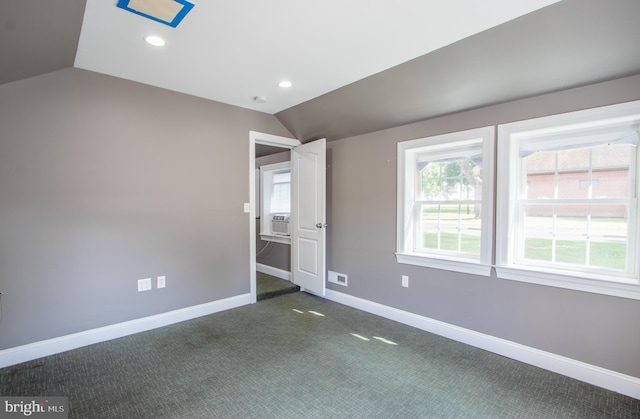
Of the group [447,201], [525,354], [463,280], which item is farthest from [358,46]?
[525,354]

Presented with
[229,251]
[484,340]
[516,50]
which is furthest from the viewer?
[229,251]

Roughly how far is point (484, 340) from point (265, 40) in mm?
3049

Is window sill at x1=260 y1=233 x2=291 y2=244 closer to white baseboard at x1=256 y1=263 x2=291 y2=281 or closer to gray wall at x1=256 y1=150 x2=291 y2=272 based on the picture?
gray wall at x1=256 y1=150 x2=291 y2=272

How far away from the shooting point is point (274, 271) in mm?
5020

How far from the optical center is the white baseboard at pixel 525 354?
206 cm

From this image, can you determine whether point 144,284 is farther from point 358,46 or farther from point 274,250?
point 358,46

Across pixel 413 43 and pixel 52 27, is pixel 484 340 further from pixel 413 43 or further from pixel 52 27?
pixel 52 27

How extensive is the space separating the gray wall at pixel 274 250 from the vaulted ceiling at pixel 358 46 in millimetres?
2040

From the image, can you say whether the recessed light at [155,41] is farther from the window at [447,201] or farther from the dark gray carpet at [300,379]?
the dark gray carpet at [300,379]

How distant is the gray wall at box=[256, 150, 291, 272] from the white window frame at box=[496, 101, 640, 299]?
307cm

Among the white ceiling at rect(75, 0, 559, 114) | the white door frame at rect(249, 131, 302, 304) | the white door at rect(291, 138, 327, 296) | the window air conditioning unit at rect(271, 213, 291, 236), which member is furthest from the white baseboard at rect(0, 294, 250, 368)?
the white ceiling at rect(75, 0, 559, 114)

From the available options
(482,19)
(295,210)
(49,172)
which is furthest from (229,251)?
(482,19)

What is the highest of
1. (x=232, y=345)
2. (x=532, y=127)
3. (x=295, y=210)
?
(x=532, y=127)

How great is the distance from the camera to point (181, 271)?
129 inches
